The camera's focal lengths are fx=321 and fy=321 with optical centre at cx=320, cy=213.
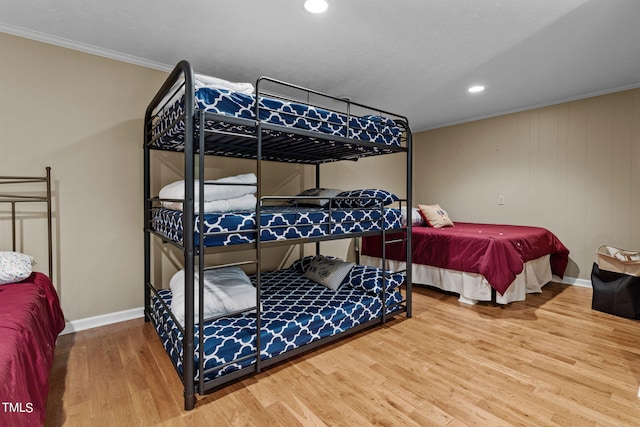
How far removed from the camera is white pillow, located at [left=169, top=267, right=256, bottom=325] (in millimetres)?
1924

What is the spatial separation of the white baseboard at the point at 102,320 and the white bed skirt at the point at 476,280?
8.59 feet

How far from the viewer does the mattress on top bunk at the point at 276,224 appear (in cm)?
175

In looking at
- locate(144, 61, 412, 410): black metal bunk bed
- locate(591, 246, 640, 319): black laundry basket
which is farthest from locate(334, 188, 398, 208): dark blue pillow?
locate(591, 246, 640, 319): black laundry basket

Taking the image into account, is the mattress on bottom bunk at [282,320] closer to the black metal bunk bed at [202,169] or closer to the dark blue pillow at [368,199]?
the black metal bunk bed at [202,169]

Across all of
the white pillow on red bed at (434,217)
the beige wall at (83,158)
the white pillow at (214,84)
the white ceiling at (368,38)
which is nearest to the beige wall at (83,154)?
the beige wall at (83,158)

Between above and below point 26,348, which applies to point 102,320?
below

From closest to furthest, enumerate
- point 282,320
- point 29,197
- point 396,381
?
point 396,381 < point 282,320 < point 29,197

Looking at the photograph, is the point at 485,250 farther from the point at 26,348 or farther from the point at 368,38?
the point at 26,348

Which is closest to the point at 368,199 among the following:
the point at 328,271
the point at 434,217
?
the point at 328,271

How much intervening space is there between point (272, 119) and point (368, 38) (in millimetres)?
1032

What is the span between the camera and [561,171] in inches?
150

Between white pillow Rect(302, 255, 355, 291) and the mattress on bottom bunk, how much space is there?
0.06 m

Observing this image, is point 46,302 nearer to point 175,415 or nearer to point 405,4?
point 175,415

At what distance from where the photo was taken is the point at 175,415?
5.06ft
